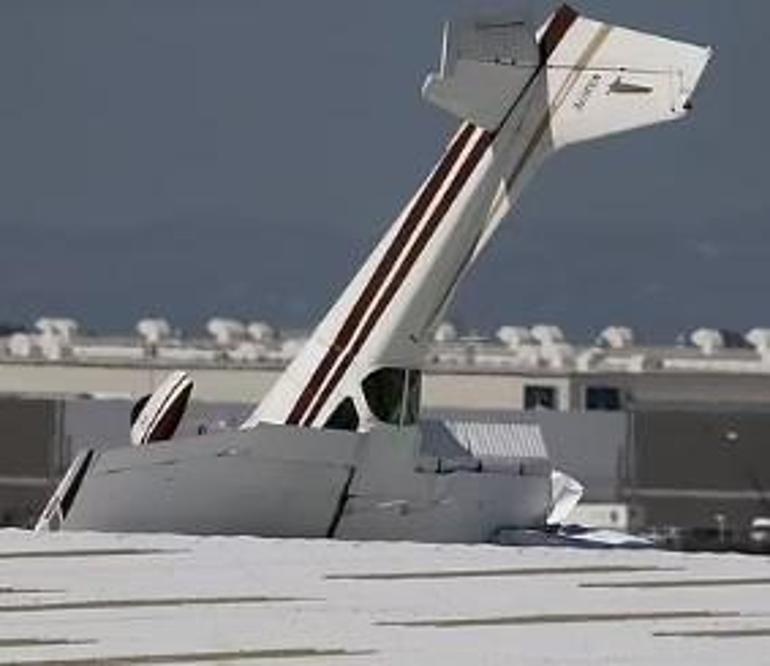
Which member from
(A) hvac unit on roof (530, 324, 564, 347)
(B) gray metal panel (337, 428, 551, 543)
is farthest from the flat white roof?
(A) hvac unit on roof (530, 324, 564, 347)

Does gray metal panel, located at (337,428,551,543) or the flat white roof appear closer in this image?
the flat white roof

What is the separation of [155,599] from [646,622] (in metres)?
4.63

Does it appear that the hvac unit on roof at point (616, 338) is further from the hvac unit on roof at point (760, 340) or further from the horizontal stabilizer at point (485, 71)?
the horizontal stabilizer at point (485, 71)

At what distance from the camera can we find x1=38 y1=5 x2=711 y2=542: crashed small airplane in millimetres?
40938

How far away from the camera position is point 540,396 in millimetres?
129375

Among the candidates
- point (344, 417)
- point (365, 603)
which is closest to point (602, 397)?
point (344, 417)

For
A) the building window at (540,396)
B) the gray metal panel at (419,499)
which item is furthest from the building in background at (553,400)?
the gray metal panel at (419,499)

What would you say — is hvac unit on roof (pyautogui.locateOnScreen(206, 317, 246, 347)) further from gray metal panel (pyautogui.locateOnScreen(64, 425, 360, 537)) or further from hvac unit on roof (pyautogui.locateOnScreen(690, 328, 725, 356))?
gray metal panel (pyautogui.locateOnScreen(64, 425, 360, 537))

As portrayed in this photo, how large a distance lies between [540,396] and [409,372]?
85.7 m

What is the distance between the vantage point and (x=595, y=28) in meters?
43.1

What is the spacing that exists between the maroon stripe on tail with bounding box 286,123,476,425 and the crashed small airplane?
0.04 m

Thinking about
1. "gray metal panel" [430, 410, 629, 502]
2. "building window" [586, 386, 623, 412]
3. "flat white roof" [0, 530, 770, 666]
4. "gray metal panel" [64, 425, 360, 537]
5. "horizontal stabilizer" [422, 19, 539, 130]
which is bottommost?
"flat white roof" [0, 530, 770, 666]

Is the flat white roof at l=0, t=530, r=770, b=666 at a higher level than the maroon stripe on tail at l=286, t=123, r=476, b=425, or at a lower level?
lower

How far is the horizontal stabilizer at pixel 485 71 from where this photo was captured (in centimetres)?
4184
